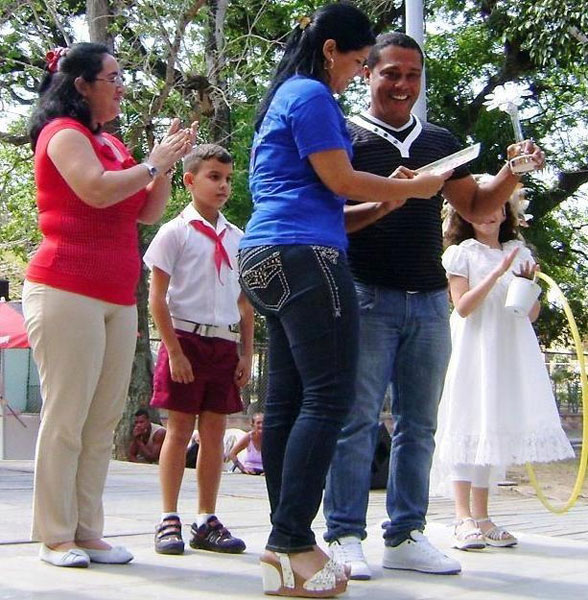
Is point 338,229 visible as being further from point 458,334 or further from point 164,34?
point 164,34

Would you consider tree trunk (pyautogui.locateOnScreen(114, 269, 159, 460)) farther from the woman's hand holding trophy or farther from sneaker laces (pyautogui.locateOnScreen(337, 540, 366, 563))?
sneaker laces (pyautogui.locateOnScreen(337, 540, 366, 563))

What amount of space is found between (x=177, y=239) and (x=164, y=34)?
932 cm

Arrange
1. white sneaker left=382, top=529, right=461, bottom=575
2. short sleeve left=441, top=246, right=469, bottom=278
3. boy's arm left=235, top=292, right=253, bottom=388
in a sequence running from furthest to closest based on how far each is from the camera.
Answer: short sleeve left=441, top=246, right=469, bottom=278
boy's arm left=235, top=292, right=253, bottom=388
white sneaker left=382, top=529, right=461, bottom=575

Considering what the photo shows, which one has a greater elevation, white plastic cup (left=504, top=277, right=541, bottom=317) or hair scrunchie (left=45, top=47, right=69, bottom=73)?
hair scrunchie (left=45, top=47, right=69, bottom=73)

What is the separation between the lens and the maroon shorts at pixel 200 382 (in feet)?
15.7

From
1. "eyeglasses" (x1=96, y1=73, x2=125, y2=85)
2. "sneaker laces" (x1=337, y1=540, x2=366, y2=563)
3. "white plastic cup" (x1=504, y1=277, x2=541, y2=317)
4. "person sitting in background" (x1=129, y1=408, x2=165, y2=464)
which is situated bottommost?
"person sitting in background" (x1=129, y1=408, x2=165, y2=464)

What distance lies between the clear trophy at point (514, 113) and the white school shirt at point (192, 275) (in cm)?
134

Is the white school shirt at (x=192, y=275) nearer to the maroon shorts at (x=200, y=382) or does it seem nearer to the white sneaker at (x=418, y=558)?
the maroon shorts at (x=200, y=382)

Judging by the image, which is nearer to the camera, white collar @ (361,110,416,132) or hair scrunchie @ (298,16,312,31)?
hair scrunchie @ (298,16,312,31)

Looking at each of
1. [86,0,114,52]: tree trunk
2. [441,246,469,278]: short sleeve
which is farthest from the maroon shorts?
[86,0,114,52]: tree trunk

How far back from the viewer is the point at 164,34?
13.7 m

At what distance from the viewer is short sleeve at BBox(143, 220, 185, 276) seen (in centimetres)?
484

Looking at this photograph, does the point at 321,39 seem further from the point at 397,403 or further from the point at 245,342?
the point at 245,342

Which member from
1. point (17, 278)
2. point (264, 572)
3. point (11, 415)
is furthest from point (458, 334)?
point (17, 278)
